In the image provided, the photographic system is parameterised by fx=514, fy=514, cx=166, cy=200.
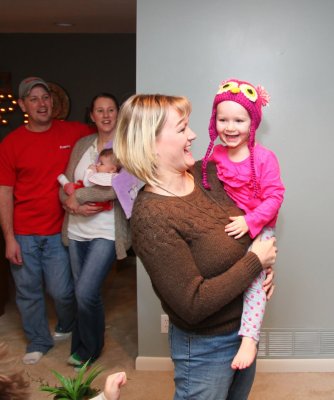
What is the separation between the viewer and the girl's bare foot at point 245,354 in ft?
4.97

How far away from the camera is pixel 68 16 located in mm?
4449

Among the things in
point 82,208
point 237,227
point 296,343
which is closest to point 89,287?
point 82,208

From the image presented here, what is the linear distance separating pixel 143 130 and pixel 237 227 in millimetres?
402

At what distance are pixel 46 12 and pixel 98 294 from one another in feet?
8.41

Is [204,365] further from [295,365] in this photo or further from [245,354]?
[295,365]

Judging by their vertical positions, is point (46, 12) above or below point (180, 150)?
above

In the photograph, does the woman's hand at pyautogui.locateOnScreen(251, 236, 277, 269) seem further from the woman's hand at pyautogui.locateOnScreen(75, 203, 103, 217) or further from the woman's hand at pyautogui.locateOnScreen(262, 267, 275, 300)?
the woman's hand at pyautogui.locateOnScreen(75, 203, 103, 217)

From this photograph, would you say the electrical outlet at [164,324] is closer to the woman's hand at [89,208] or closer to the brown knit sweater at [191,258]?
the woman's hand at [89,208]

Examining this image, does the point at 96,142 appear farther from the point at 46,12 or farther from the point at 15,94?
the point at 15,94

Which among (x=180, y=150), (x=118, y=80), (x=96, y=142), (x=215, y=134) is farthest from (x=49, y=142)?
(x=118, y=80)

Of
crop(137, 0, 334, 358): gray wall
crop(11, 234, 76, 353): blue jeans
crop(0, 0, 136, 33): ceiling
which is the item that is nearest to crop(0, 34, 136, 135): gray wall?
crop(0, 0, 136, 33): ceiling

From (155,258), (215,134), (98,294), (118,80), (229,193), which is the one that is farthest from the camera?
(118,80)

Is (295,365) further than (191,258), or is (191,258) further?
(295,365)

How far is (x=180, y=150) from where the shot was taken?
151 cm
